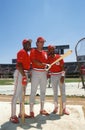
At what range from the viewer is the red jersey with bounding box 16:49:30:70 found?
9.52 meters

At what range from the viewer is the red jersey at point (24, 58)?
9523mm

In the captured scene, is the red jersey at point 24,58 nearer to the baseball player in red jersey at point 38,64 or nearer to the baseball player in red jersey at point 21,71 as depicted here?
the baseball player in red jersey at point 21,71

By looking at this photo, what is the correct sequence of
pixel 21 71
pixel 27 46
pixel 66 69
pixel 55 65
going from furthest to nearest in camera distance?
pixel 66 69 → pixel 55 65 → pixel 27 46 → pixel 21 71

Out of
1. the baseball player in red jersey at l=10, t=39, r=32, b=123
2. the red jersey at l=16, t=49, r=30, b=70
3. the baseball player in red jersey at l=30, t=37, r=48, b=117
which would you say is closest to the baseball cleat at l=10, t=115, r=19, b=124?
the baseball player in red jersey at l=10, t=39, r=32, b=123

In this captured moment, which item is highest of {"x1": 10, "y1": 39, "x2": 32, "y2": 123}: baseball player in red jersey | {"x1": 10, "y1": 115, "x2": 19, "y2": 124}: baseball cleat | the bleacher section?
the bleacher section

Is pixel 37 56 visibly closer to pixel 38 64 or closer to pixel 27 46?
pixel 38 64

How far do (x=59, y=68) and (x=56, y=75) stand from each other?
214 mm

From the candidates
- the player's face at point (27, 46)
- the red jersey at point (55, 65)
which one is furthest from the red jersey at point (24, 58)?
the red jersey at point (55, 65)

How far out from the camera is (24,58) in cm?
957

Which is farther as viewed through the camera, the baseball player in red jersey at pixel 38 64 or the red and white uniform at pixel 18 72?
the baseball player in red jersey at pixel 38 64

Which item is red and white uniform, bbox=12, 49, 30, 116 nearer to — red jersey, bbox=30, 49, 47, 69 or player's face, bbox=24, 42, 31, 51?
player's face, bbox=24, 42, 31, 51

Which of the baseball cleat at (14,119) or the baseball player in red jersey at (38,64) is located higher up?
the baseball player in red jersey at (38,64)

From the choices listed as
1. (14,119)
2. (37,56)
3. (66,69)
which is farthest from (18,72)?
(66,69)

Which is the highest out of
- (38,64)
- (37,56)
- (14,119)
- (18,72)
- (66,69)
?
(66,69)
